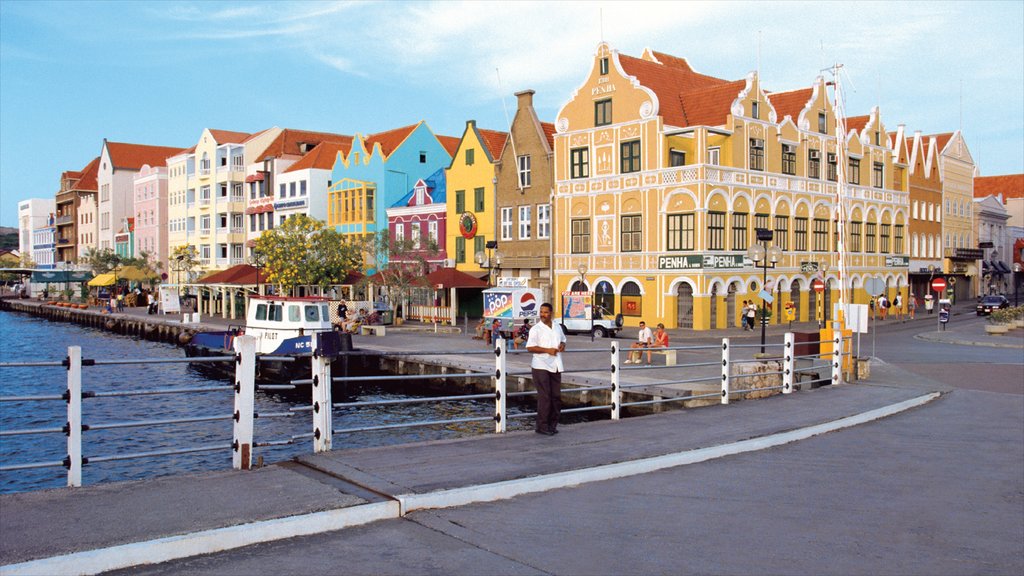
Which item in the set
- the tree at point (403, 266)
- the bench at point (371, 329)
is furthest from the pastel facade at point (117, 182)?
the bench at point (371, 329)

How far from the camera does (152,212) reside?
96812mm

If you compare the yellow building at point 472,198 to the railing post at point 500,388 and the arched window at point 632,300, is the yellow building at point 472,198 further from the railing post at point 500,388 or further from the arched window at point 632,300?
the railing post at point 500,388

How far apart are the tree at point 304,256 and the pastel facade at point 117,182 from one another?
68.4 meters

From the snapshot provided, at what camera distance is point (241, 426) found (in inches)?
380

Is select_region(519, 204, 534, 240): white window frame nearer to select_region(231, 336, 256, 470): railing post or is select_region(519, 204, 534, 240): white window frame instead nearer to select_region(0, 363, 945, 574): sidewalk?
select_region(0, 363, 945, 574): sidewalk

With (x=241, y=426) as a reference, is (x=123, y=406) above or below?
below

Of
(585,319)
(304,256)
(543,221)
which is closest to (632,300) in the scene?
(585,319)

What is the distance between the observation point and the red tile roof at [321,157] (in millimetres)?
71125

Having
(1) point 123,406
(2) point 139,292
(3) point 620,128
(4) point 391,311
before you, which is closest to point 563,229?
(3) point 620,128

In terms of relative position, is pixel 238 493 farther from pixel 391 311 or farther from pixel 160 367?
pixel 391 311

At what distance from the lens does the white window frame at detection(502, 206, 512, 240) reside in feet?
182

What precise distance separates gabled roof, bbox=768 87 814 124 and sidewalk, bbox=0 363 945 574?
43.6m

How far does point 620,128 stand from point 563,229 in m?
7.15

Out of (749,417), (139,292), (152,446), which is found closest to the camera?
(749,417)
